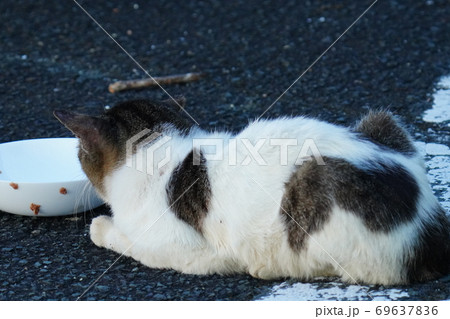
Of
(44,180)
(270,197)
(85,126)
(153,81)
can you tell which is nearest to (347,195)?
(270,197)

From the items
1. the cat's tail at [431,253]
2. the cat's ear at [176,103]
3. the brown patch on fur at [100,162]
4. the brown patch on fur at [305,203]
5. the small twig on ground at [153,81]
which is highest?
the small twig on ground at [153,81]

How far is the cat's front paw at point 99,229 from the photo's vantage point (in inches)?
172

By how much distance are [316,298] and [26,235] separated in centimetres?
177

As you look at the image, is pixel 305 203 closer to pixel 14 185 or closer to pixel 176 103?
pixel 176 103

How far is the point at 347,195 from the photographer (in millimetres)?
3674

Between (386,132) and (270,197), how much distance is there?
76 centimetres

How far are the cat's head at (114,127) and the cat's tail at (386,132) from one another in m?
0.94

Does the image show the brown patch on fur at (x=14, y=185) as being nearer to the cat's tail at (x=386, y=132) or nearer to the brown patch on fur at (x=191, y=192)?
the brown patch on fur at (x=191, y=192)

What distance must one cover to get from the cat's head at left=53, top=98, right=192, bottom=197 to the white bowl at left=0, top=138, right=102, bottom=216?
32 cm

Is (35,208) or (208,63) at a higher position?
(208,63)

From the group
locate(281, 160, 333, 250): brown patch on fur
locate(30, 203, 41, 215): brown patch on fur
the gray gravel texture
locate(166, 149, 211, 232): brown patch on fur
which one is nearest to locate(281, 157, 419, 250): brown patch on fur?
locate(281, 160, 333, 250): brown patch on fur

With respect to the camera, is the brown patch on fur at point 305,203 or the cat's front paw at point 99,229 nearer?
the brown patch on fur at point 305,203

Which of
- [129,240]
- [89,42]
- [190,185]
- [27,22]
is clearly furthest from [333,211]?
[27,22]

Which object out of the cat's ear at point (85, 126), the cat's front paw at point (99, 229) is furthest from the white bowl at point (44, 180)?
the cat's ear at point (85, 126)
